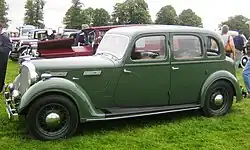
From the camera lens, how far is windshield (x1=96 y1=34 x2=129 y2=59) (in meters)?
5.89

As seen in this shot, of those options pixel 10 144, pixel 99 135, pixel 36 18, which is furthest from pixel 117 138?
pixel 36 18

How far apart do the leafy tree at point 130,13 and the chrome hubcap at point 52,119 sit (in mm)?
41014

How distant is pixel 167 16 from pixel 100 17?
906 cm

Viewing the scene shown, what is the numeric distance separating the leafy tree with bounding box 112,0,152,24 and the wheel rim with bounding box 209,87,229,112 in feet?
130

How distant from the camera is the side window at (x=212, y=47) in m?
6.55

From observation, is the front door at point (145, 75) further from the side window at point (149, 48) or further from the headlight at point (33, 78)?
the headlight at point (33, 78)

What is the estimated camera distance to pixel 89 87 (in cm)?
554

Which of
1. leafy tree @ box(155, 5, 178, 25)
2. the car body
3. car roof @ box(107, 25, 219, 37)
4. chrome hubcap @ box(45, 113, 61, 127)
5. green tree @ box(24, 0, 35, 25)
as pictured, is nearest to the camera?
chrome hubcap @ box(45, 113, 61, 127)

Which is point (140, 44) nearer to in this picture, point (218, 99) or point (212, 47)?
point (212, 47)

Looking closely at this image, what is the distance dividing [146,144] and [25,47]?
1276cm

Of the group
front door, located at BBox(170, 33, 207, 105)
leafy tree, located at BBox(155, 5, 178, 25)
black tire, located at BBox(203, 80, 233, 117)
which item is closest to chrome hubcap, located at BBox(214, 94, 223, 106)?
black tire, located at BBox(203, 80, 233, 117)

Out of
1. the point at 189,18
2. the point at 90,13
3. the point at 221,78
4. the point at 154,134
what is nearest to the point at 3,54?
the point at 154,134

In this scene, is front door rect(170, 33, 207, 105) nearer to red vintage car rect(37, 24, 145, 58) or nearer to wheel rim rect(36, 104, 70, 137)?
wheel rim rect(36, 104, 70, 137)

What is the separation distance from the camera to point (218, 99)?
21.5ft
